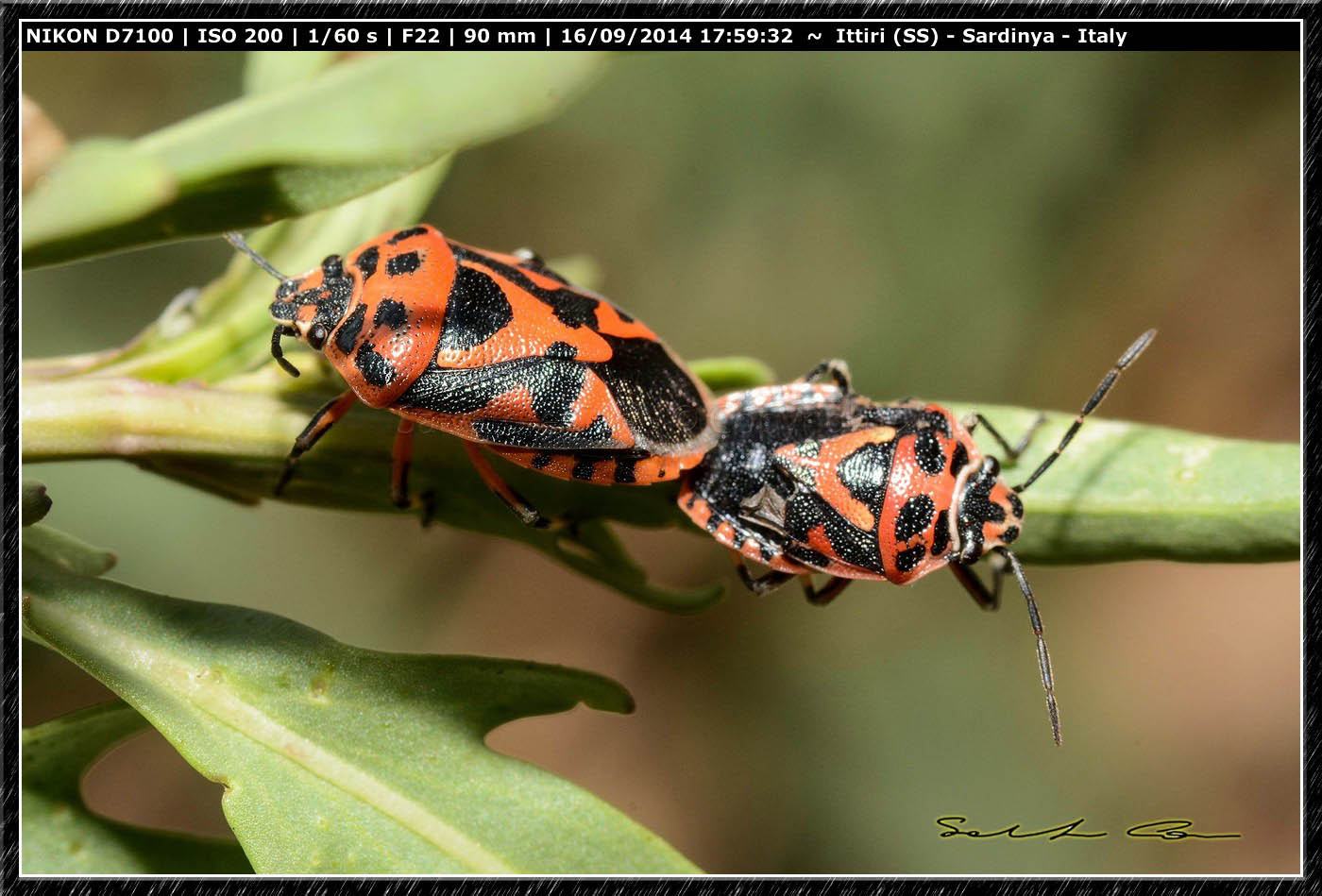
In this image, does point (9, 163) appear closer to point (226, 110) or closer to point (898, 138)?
point (226, 110)

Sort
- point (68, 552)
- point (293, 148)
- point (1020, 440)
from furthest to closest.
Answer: point (1020, 440) → point (68, 552) → point (293, 148)

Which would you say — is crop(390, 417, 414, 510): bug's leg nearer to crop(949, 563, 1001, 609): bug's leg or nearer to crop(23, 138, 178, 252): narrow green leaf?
crop(23, 138, 178, 252): narrow green leaf

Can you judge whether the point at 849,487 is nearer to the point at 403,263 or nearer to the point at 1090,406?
the point at 1090,406

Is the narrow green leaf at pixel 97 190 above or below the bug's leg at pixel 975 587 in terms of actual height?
above

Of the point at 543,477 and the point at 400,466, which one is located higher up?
the point at 400,466

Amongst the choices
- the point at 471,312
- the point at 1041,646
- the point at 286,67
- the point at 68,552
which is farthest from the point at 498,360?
the point at 1041,646
